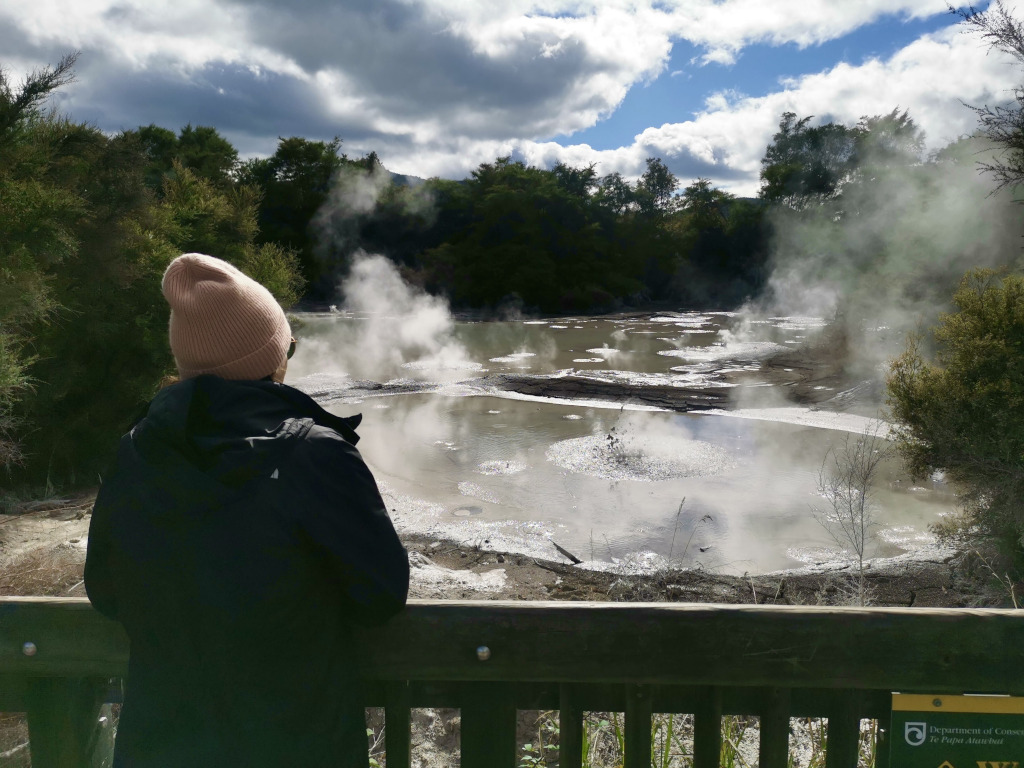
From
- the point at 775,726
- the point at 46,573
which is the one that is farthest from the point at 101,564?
the point at 46,573

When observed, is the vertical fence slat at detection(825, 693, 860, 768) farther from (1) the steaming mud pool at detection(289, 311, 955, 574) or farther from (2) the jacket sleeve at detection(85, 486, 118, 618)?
(1) the steaming mud pool at detection(289, 311, 955, 574)

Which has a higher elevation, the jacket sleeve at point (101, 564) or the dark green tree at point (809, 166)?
the dark green tree at point (809, 166)

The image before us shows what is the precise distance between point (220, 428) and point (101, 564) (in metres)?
0.40

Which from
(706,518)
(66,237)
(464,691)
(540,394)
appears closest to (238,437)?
(464,691)

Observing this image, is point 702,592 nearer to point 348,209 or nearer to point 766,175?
point 348,209

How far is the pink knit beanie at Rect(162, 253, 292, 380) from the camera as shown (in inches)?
57.7

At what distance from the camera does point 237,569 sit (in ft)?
4.36

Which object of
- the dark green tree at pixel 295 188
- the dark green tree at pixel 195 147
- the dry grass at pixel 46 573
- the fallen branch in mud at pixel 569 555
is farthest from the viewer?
the dark green tree at pixel 295 188

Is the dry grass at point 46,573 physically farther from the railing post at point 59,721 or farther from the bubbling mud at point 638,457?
the bubbling mud at point 638,457

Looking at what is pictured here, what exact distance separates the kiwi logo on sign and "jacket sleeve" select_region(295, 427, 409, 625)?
1.19 metres

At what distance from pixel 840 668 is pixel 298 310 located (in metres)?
39.6

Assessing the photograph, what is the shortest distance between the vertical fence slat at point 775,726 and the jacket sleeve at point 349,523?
0.91 m

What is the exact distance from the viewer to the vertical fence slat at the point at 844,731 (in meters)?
1.69

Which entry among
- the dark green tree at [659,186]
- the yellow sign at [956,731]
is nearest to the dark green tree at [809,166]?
the dark green tree at [659,186]
